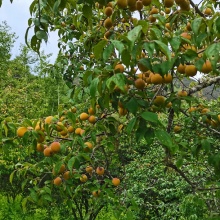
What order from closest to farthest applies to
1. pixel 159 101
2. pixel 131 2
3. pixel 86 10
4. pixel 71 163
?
pixel 131 2
pixel 86 10
pixel 159 101
pixel 71 163

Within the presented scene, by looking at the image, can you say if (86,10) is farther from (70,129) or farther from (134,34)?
(70,129)

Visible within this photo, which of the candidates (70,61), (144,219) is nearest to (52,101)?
(144,219)

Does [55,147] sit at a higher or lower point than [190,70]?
lower

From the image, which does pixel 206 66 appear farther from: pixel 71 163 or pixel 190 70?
pixel 71 163

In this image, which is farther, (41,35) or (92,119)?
(92,119)

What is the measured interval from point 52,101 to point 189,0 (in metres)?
13.0

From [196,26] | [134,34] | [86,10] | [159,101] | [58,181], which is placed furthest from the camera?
[58,181]

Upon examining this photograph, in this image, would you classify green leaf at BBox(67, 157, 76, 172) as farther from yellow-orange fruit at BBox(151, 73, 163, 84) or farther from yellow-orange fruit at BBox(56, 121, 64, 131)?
yellow-orange fruit at BBox(151, 73, 163, 84)

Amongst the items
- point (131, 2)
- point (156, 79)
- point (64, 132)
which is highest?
point (131, 2)

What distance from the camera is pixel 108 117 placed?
2.18m

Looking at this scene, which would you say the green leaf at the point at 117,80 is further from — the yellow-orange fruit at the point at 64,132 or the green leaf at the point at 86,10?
the yellow-orange fruit at the point at 64,132

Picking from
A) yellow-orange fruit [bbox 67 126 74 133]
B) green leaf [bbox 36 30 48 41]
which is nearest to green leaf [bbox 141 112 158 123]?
green leaf [bbox 36 30 48 41]

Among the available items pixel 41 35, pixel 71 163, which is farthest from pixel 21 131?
pixel 41 35

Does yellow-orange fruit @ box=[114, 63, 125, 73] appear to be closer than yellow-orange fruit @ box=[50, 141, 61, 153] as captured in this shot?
Yes
